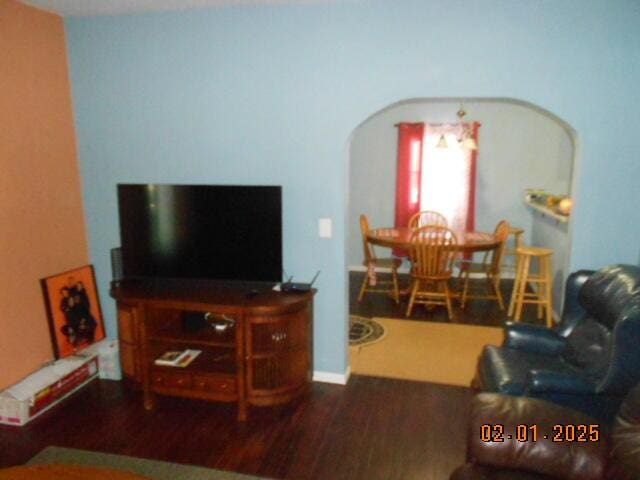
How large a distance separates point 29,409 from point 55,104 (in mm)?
2040

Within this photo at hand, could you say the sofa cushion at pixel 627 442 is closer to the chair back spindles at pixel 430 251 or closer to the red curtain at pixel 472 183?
the chair back spindles at pixel 430 251

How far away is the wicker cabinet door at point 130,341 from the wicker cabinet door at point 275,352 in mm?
760

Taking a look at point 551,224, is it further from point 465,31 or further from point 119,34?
point 119,34

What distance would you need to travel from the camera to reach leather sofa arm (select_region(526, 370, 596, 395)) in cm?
233

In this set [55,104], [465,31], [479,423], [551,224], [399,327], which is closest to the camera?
[479,423]

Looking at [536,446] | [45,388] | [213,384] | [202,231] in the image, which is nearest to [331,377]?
[213,384]

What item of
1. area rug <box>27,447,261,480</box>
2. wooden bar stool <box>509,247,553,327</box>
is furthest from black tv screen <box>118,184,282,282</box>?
wooden bar stool <box>509,247,553,327</box>

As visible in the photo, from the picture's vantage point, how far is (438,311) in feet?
16.6

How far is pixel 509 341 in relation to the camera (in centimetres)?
297

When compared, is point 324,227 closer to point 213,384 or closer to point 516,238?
point 213,384

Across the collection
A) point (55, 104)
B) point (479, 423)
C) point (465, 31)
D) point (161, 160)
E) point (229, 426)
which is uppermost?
point (465, 31)

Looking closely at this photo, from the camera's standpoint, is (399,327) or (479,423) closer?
(479,423)

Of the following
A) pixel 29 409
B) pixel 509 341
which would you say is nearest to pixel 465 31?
pixel 509 341
